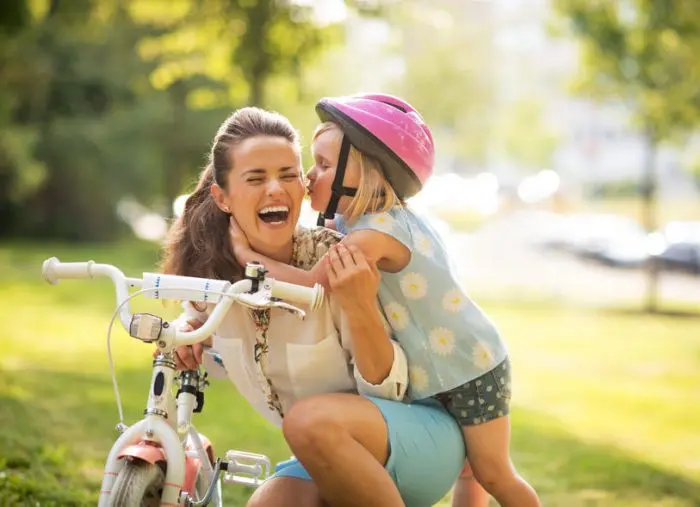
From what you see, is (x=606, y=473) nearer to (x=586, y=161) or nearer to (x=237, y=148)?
(x=237, y=148)

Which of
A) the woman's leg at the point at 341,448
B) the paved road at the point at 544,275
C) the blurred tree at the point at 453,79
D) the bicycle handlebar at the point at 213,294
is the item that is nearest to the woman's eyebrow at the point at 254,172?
the bicycle handlebar at the point at 213,294

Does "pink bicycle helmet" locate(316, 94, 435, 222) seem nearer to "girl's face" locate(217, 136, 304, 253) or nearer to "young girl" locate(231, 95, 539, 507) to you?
"young girl" locate(231, 95, 539, 507)

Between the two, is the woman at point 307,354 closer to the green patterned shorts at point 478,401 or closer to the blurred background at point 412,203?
the green patterned shorts at point 478,401

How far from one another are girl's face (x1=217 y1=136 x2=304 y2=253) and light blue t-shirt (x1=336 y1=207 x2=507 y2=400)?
8.0 inches

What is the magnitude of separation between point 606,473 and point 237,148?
3.97 meters

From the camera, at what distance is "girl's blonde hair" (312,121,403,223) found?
9.83ft

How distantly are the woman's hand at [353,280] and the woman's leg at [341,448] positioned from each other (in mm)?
253

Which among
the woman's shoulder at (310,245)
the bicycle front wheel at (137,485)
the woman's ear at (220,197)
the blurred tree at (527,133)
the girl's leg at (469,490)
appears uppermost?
the blurred tree at (527,133)

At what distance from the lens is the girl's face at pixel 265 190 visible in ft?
9.56

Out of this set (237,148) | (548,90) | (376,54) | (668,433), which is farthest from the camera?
(548,90)

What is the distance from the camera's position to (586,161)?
57.6 m

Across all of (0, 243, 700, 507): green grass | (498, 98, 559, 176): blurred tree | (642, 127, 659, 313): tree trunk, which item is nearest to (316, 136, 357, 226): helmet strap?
(0, 243, 700, 507): green grass

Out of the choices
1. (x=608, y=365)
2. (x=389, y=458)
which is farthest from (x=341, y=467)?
(x=608, y=365)

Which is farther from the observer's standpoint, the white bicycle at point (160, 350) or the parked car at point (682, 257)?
the parked car at point (682, 257)
